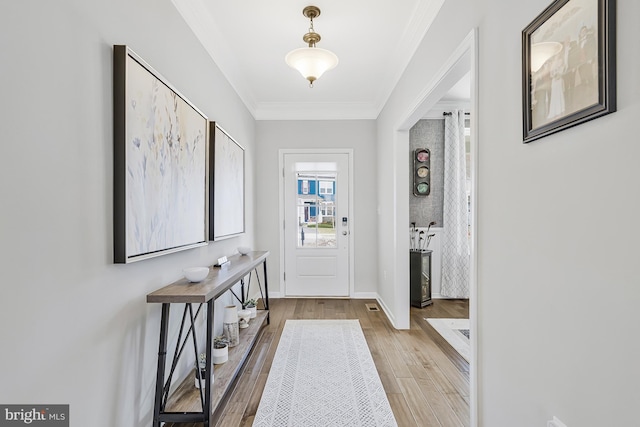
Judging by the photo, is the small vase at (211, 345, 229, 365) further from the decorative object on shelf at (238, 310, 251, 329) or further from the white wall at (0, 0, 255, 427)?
the decorative object on shelf at (238, 310, 251, 329)

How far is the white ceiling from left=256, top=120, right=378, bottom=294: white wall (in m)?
0.45

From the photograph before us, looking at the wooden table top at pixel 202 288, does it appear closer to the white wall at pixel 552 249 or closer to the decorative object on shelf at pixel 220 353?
the decorative object on shelf at pixel 220 353

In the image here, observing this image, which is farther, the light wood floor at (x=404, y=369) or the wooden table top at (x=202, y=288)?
the light wood floor at (x=404, y=369)

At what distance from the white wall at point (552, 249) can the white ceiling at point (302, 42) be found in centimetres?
79

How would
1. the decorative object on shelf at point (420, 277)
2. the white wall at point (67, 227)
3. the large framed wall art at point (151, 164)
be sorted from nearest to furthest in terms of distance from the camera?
the white wall at point (67, 227) → the large framed wall art at point (151, 164) → the decorative object on shelf at point (420, 277)

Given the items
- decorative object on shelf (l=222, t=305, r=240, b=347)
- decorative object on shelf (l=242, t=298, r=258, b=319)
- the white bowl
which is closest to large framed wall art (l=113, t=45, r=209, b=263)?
the white bowl

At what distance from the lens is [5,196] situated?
918 mm

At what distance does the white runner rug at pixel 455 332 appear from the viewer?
9.46 feet

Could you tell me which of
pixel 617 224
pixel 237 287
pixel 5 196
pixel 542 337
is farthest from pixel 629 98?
pixel 237 287

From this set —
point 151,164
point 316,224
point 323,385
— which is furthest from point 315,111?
point 323,385

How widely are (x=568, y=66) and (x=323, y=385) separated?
2.22 m

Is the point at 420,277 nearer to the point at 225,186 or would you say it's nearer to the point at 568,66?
the point at 225,186

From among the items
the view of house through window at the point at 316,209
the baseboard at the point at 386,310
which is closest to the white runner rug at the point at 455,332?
the baseboard at the point at 386,310

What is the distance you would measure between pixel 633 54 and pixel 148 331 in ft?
7.00
